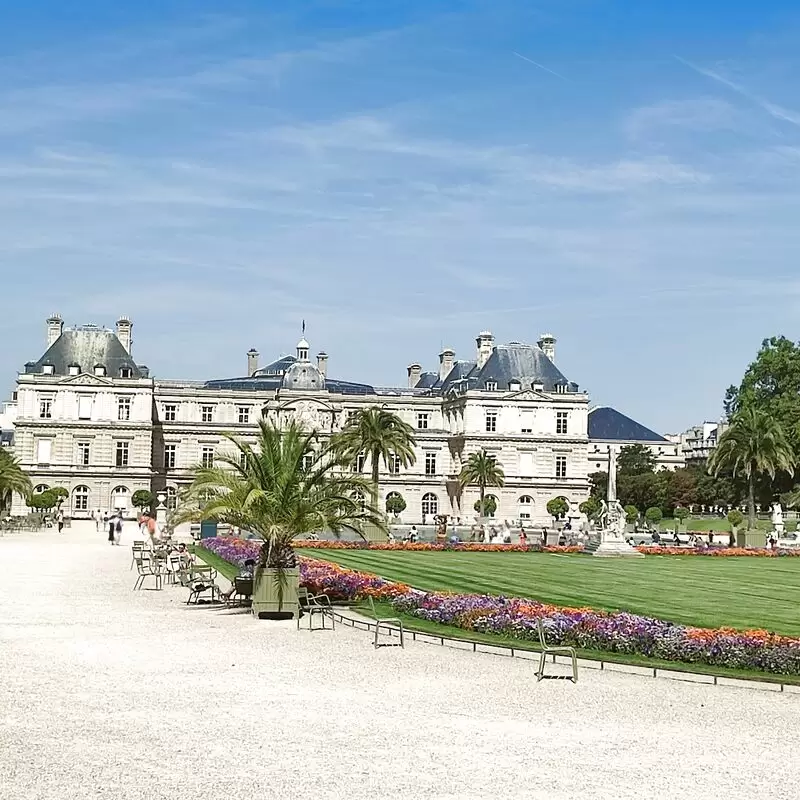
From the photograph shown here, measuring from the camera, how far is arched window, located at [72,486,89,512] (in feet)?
303

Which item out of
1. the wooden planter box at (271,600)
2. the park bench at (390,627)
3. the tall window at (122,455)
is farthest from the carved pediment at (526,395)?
the park bench at (390,627)

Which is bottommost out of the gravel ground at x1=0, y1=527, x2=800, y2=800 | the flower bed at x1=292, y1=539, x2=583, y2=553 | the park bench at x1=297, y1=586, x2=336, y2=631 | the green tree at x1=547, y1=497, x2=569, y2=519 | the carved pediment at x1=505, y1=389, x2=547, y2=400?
the flower bed at x1=292, y1=539, x2=583, y2=553

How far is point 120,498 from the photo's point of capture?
3661 inches

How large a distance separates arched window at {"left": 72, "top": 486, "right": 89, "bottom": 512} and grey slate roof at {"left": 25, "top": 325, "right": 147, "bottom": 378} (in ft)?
30.3

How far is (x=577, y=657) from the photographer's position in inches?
682

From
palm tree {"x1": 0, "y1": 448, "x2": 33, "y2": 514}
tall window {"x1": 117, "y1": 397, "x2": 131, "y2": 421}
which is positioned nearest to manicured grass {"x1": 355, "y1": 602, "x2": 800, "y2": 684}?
palm tree {"x1": 0, "y1": 448, "x2": 33, "y2": 514}

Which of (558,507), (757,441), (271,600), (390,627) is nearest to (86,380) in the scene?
(558,507)

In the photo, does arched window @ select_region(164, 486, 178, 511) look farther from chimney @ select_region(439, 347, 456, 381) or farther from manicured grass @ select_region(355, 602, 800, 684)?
manicured grass @ select_region(355, 602, 800, 684)

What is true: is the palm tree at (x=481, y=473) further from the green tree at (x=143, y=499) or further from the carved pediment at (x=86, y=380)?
the carved pediment at (x=86, y=380)

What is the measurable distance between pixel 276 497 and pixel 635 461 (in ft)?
315

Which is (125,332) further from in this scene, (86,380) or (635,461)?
(635,461)

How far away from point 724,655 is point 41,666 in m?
9.44

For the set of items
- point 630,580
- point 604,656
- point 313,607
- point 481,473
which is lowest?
point 630,580

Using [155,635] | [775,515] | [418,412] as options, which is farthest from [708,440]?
[155,635]
